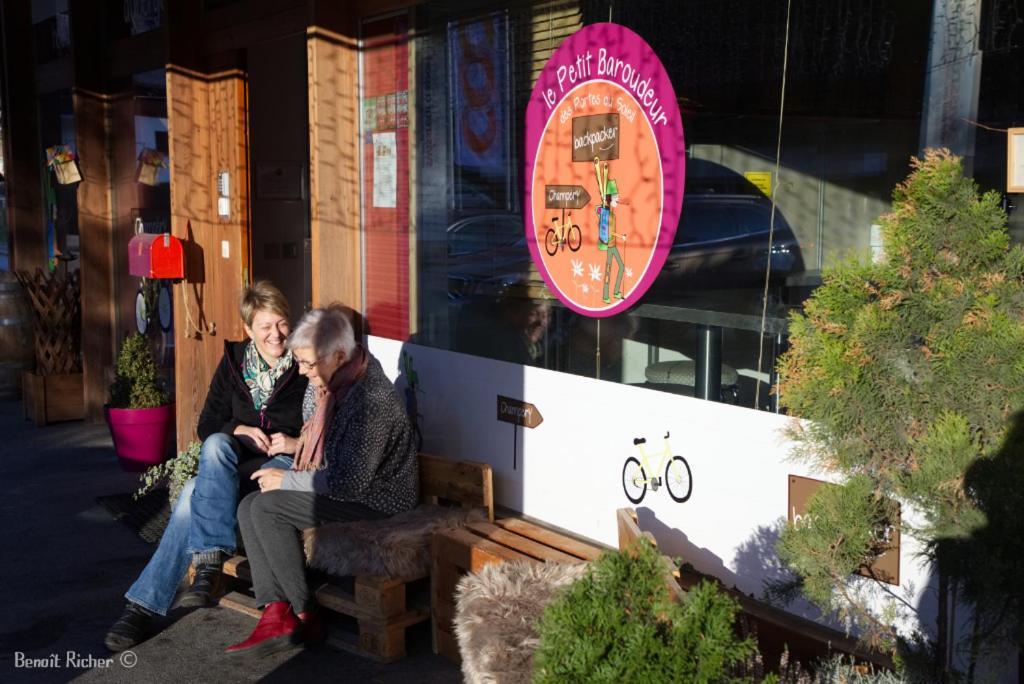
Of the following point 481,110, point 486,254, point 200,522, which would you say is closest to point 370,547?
point 200,522

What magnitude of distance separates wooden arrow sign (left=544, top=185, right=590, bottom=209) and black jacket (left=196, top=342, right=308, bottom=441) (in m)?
1.40

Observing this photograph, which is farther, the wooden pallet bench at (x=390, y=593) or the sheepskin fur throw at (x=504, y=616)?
the wooden pallet bench at (x=390, y=593)

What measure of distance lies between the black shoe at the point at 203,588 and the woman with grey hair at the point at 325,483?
380 millimetres

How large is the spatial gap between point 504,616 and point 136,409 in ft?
14.8

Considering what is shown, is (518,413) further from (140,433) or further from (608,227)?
(140,433)

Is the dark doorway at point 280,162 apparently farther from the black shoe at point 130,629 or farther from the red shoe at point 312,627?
the red shoe at point 312,627

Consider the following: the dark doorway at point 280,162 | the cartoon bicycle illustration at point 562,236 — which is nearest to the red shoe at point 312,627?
the cartoon bicycle illustration at point 562,236

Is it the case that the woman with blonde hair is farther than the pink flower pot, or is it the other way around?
the pink flower pot

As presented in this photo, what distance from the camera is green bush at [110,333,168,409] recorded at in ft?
23.0

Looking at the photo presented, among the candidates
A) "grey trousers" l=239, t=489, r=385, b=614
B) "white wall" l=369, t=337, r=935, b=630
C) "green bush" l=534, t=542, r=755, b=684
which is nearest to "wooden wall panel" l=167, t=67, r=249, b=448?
"white wall" l=369, t=337, r=935, b=630

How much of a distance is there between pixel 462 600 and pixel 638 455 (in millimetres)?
1094

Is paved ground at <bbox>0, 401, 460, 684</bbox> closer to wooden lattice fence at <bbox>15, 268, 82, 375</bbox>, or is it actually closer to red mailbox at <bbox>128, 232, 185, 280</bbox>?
red mailbox at <bbox>128, 232, 185, 280</bbox>

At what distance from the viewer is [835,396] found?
2521 mm

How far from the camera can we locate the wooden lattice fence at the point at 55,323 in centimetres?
862
